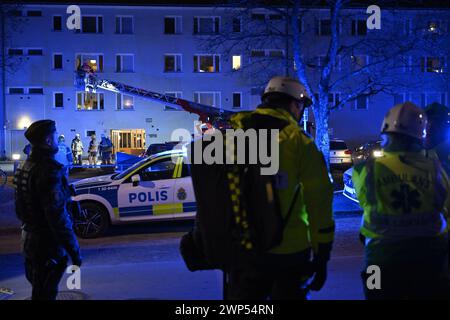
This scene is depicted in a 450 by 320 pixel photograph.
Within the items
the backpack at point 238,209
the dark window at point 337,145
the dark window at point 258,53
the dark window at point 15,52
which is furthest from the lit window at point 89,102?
the backpack at point 238,209

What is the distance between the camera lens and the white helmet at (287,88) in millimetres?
3000

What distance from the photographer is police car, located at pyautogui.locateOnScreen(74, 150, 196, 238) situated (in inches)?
391

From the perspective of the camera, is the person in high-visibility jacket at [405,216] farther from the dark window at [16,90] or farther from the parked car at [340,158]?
the dark window at [16,90]

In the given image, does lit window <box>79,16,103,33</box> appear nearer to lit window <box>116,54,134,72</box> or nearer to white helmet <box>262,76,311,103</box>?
lit window <box>116,54,134,72</box>

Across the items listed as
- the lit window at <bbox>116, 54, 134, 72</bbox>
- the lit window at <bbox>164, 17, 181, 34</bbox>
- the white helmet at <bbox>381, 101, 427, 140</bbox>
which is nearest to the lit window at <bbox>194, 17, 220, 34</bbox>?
the lit window at <bbox>164, 17, 181, 34</bbox>

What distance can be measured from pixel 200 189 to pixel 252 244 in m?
0.40

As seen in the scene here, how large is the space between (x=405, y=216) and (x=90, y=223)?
7847 millimetres

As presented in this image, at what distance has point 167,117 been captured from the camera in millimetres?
36500

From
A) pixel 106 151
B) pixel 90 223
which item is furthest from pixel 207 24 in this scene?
pixel 90 223

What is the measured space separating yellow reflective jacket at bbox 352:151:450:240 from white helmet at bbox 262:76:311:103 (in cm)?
63

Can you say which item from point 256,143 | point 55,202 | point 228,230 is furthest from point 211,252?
point 55,202

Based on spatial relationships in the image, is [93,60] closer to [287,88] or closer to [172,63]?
[172,63]
